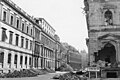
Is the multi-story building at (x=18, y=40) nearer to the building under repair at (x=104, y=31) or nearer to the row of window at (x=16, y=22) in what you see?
the row of window at (x=16, y=22)

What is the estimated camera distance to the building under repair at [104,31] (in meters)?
22.3

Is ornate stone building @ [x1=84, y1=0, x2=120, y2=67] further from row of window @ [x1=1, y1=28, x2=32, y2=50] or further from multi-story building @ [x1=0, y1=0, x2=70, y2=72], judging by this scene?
row of window @ [x1=1, y1=28, x2=32, y2=50]

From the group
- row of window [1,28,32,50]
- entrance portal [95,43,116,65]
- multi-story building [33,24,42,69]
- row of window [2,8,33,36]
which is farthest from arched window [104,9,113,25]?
multi-story building [33,24,42,69]

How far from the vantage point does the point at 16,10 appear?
3619cm

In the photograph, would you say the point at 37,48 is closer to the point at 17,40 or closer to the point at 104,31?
the point at 17,40

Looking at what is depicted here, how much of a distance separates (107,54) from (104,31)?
129 inches

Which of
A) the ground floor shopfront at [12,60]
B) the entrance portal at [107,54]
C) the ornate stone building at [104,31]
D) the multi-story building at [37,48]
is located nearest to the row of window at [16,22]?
the multi-story building at [37,48]

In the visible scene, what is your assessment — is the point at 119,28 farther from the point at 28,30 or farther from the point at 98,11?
the point at 28,30

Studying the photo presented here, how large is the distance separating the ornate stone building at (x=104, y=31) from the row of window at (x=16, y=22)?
16466mm

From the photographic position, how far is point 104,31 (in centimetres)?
2258

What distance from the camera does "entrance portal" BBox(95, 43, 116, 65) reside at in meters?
22.8

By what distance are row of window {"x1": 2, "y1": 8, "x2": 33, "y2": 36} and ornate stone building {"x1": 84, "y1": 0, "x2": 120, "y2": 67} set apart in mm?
16466

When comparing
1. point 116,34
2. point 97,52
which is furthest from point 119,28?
point 97,52

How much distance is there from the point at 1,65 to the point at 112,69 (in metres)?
19.1
